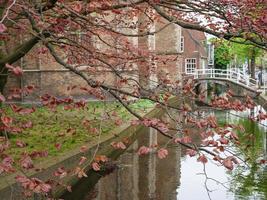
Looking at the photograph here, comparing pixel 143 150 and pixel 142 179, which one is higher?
pixel 143 150

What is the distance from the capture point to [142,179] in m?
11.2

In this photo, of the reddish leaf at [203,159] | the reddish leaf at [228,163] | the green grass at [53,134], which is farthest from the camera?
the green grass at [53,134]

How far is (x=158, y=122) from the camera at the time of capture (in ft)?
15.5

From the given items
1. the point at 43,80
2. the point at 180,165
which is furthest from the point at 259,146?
the point at 43,80

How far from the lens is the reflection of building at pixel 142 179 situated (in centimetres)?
988

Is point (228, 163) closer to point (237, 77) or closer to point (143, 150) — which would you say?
point (143, 150)

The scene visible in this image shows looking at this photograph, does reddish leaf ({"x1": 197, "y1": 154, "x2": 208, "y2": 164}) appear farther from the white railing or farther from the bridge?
the white railing

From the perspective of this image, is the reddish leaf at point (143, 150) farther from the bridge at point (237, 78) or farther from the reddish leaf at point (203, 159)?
the bridge at point (237, 78)

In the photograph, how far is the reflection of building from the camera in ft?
32.4

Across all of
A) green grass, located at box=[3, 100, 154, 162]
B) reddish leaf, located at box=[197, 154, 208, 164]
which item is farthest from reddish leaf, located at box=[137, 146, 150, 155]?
green grass, located at box=[3, 100, 154, 162]

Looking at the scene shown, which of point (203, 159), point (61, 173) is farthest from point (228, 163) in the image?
point (61, 173)

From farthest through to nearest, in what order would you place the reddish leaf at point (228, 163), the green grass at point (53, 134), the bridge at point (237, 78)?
the bridge at point (237, 78) → the green grass at point (53, 134) → the reddish leaf at point (228, 163)

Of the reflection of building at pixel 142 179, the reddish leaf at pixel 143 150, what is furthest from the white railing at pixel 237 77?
the reddish leaf at pixel 143 150

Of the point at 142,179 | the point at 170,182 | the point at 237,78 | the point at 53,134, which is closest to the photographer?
the point at 170,182
